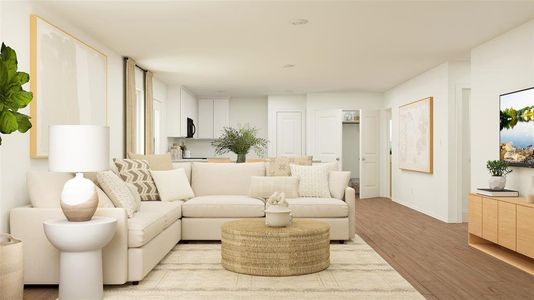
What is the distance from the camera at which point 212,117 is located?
11391mm

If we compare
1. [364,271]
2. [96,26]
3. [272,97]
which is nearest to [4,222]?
[96,26]

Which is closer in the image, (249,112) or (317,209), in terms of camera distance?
(317,209)

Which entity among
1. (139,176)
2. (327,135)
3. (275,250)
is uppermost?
(327,135)

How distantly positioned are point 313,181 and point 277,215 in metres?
1.66

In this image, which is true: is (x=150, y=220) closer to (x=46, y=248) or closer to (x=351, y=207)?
(x=46, y=248)

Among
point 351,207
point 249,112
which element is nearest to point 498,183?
point 351,207

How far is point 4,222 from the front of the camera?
370cm

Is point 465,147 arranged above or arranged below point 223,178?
above

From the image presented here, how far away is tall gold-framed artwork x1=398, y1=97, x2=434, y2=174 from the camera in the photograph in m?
7.66

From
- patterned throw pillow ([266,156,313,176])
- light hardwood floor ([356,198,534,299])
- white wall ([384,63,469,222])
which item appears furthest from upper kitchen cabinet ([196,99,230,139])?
patterned throw pillow ([266,156,313,176])

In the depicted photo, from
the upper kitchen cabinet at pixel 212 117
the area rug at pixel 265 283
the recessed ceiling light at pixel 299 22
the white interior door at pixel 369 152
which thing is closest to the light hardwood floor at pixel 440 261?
the area rug at pixel 265 283

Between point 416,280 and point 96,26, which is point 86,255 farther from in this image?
point 96,26

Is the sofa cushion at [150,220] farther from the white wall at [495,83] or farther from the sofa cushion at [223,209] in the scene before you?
the white wall at [495,83]

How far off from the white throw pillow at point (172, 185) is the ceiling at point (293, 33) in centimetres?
159
